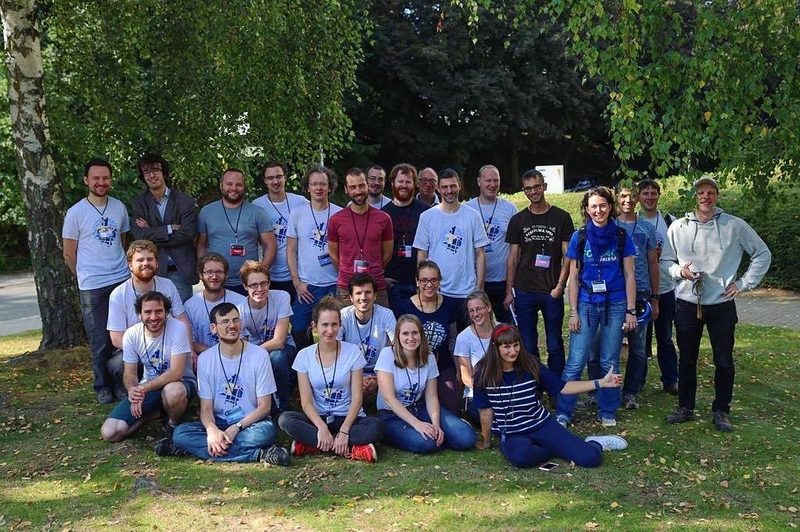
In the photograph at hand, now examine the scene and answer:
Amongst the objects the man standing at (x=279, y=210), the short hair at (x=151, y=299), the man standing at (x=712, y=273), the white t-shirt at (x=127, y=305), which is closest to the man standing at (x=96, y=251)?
the white t-shirt at (x=127, y=305)

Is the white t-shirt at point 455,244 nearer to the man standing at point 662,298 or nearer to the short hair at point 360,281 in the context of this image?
the short hair at point 360,281

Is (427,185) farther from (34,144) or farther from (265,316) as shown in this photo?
(34,144)

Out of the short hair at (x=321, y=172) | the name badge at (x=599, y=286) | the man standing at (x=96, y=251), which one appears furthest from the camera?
the short hair at (x=321, y=172)

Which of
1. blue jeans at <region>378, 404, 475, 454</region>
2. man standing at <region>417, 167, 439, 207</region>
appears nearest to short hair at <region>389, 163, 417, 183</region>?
man standing at <region>417, 167, 439, 207</region>

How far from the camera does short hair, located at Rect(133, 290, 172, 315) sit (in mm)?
5496

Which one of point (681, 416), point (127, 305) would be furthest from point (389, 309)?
point (681, 416)

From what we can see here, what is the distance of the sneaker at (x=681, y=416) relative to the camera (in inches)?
234

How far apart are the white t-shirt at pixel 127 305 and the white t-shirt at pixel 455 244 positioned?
1965 millimetres

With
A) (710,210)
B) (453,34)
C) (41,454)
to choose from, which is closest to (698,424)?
(710,210)

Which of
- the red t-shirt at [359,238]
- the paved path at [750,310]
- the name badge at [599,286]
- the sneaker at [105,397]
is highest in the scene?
the red t-shirt at [359,238]

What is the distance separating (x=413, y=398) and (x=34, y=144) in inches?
184

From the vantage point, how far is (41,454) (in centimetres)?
543

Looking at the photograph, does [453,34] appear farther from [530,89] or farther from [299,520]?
[299,520]

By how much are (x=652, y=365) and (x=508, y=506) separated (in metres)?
4.19
